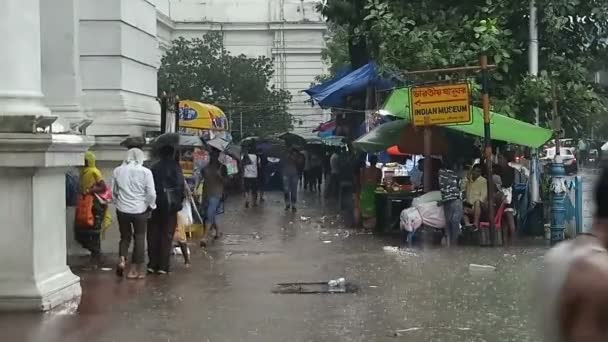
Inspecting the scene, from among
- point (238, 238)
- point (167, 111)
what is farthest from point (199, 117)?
point (167, 111)

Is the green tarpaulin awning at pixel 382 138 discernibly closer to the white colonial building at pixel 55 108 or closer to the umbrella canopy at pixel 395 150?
the umbrella canopy at pixel 395 150

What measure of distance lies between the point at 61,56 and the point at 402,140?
7.43 meters

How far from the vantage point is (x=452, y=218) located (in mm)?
15555

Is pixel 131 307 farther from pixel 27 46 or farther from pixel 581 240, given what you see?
pixel 581 240

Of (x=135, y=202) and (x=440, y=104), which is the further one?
(x=440, y=104)

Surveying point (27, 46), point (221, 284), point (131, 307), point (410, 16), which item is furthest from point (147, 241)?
point (410, 16)

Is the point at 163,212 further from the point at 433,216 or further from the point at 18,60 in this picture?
the point at 433,216

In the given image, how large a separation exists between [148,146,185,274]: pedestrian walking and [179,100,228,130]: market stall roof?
10.6 meters

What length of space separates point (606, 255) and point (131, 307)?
705 centimetres

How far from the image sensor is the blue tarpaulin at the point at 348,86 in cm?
2147

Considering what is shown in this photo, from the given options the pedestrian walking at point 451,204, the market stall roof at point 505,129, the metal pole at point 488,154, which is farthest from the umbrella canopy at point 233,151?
the metal pole at point 488,154

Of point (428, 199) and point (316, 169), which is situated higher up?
point (316, 169)

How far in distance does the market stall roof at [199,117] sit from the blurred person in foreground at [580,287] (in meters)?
19.7

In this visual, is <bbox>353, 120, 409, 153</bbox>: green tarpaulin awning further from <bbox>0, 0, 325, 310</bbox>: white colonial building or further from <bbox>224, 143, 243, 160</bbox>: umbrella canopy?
<bbox>224, 143, 243, 160</bbox>: umbrella canopy
